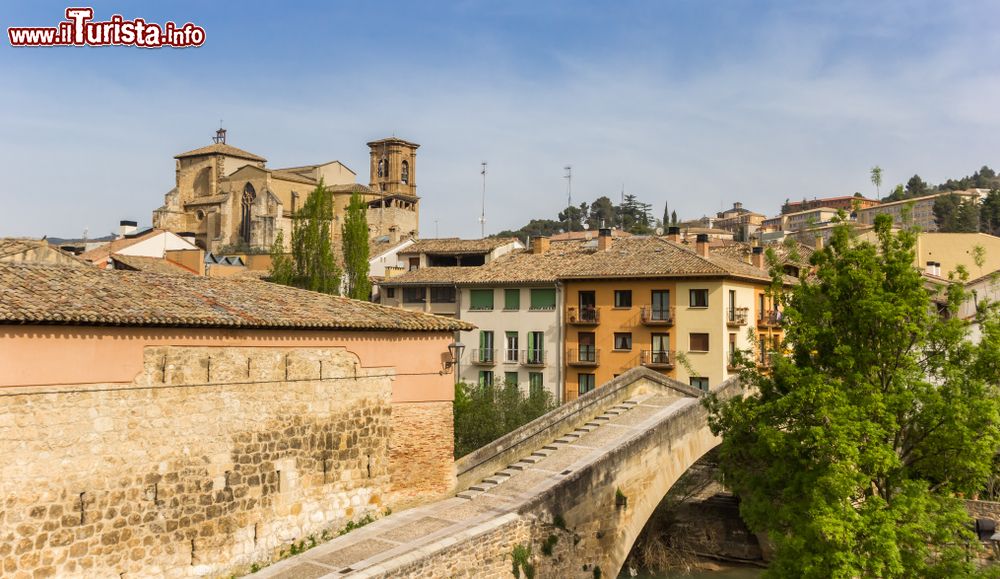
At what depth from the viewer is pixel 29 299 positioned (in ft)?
36.0

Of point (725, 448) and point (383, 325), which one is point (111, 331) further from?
point (725, 448)

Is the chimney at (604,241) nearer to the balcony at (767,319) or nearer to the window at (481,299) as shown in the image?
the window at (481,299)

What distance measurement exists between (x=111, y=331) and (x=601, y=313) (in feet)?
81.4

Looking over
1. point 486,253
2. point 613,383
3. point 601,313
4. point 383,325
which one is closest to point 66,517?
point 383,325

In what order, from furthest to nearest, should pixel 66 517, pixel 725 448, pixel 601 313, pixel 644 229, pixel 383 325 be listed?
pixel 644 229, pixel 601 313, pixel 383 325, pixel 725 448, pixel 66 517

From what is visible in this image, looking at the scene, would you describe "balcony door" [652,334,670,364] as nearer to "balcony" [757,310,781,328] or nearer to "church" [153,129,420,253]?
"balcony" [757,310,781,328]

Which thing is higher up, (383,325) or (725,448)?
(383,325)

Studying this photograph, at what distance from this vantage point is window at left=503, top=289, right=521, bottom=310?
118 ft

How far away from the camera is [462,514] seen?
48.6 feet

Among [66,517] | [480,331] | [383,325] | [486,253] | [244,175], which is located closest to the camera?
[66,517]

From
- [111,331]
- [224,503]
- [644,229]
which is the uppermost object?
[644,229]

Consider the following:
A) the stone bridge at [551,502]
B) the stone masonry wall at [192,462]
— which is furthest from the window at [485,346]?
the stone masonry wall at [192,462]

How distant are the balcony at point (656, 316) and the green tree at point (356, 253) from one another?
1158 cm

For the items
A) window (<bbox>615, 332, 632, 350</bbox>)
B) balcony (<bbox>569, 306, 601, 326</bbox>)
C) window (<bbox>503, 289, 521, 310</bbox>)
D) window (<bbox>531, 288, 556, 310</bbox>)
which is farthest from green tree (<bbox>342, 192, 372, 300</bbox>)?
window (<bbox>615, 332, 632, 350</bbox>)
